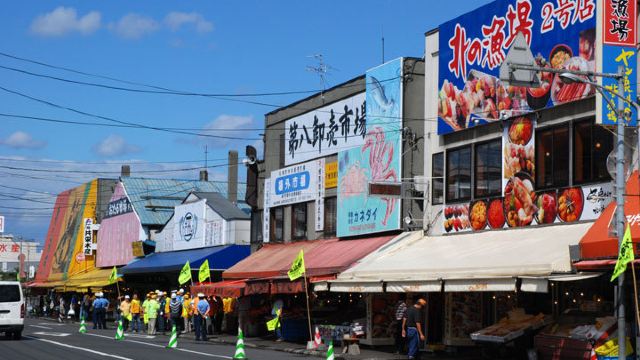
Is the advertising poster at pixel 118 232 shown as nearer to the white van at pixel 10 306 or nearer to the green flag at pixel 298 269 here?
the white van at pixel 10 306

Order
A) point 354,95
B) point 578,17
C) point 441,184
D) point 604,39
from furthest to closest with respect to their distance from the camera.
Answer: point 354,95, point 441,184, point 578,17, point 604,39

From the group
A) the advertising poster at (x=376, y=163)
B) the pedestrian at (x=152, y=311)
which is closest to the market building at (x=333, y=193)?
the advertising poster at (x=376, y=163)

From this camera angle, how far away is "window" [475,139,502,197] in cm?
2545

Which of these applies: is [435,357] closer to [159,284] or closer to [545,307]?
[545,307]

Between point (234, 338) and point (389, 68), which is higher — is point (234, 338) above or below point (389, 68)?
below

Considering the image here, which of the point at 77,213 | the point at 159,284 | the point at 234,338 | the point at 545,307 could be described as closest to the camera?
the point at 545,307

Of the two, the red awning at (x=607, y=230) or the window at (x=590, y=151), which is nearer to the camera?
the red awning at (x=607, y=230)

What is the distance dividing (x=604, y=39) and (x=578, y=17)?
232cm

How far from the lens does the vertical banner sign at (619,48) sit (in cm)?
2012

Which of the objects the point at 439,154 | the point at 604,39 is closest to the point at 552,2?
the point at 604,39

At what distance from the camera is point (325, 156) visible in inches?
1367

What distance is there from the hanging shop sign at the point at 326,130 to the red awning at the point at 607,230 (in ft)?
42.6

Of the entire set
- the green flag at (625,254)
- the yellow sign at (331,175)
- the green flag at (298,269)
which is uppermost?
the yellow sign at (331,175)

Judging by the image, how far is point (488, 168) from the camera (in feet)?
84.9
